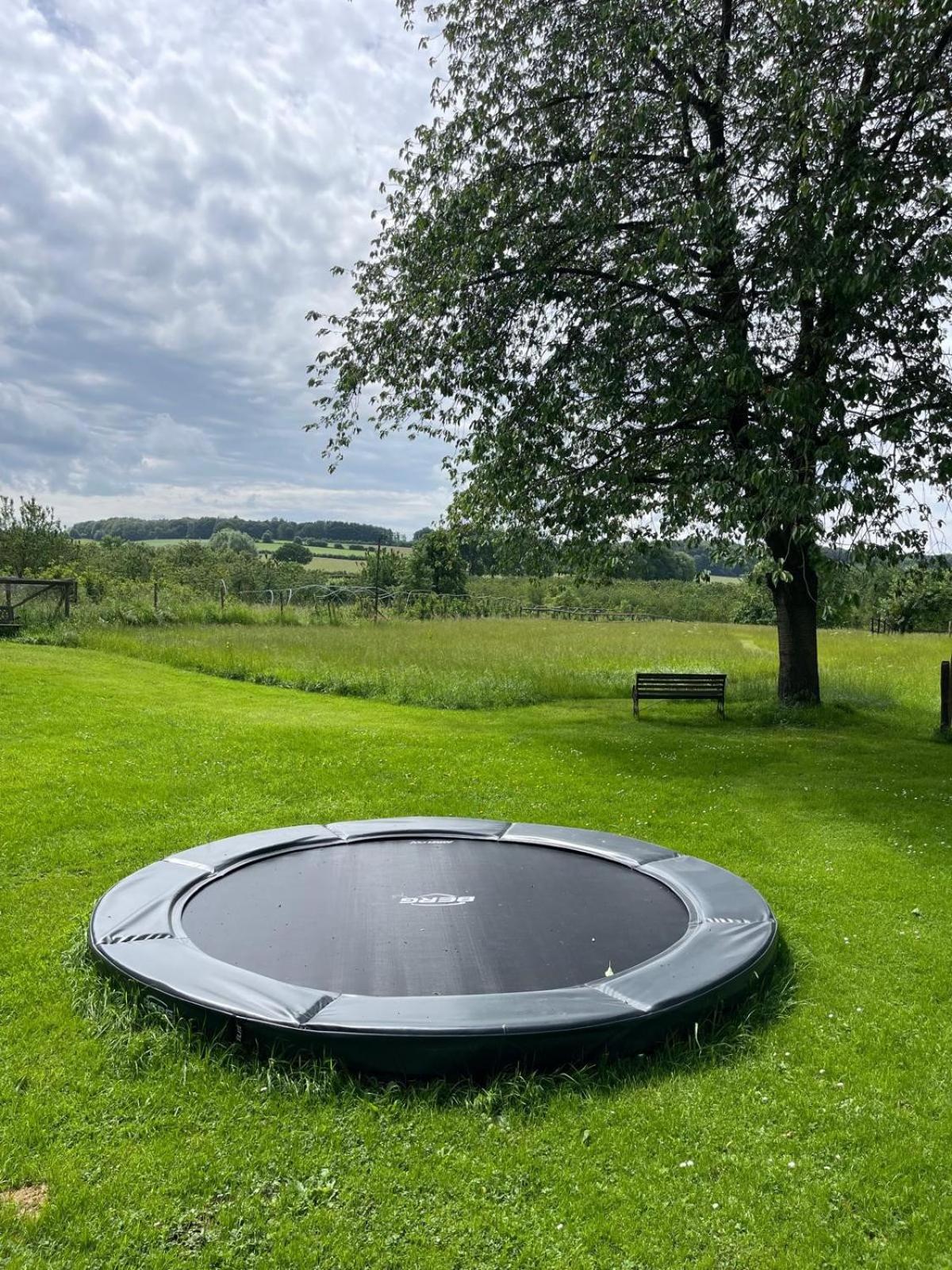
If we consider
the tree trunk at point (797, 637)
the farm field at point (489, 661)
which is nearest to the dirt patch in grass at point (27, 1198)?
the farm field at point (489, 661)

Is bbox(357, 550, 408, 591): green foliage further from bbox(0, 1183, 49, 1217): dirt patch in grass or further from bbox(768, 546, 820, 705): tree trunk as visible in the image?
bbox(0, 1183, 49, 1217): dirt patch in grass

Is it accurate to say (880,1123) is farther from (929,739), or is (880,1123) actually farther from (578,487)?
(929,739)

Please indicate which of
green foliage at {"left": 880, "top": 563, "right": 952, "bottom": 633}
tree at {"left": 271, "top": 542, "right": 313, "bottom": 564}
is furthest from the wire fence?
tree at {"left": 271, "top": 542, "right": 313, "bottom": 564}

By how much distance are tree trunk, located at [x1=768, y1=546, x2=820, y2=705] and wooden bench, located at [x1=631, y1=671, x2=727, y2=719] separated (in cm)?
86

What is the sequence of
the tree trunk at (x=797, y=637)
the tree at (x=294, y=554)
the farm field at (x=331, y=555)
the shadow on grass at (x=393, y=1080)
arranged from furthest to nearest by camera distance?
1. the tree at (x=294, y=554)
2. the farm field at (x=331, y=555)
3. the tree trunk at (x=797, y=637)
4. the shadow on grass at (x=393, y=1080)

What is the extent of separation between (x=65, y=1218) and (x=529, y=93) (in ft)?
31.2

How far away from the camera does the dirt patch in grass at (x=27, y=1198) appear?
2088 millimetres

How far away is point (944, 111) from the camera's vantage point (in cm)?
718

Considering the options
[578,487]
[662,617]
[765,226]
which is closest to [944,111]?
[765,226]

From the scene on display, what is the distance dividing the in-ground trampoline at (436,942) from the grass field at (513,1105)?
16 cm

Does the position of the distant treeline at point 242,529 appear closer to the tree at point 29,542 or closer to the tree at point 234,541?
the tree at point 234,541

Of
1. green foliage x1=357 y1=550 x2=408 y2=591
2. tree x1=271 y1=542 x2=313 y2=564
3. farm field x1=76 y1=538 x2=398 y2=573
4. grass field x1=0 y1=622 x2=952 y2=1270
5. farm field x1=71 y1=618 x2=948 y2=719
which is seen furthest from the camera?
tree x1=271 y1=542 x2=313 y2=564

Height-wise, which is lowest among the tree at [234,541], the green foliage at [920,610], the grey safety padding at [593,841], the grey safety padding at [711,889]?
the grey safety padding at [711,889]

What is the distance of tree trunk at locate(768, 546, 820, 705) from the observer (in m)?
9.79
